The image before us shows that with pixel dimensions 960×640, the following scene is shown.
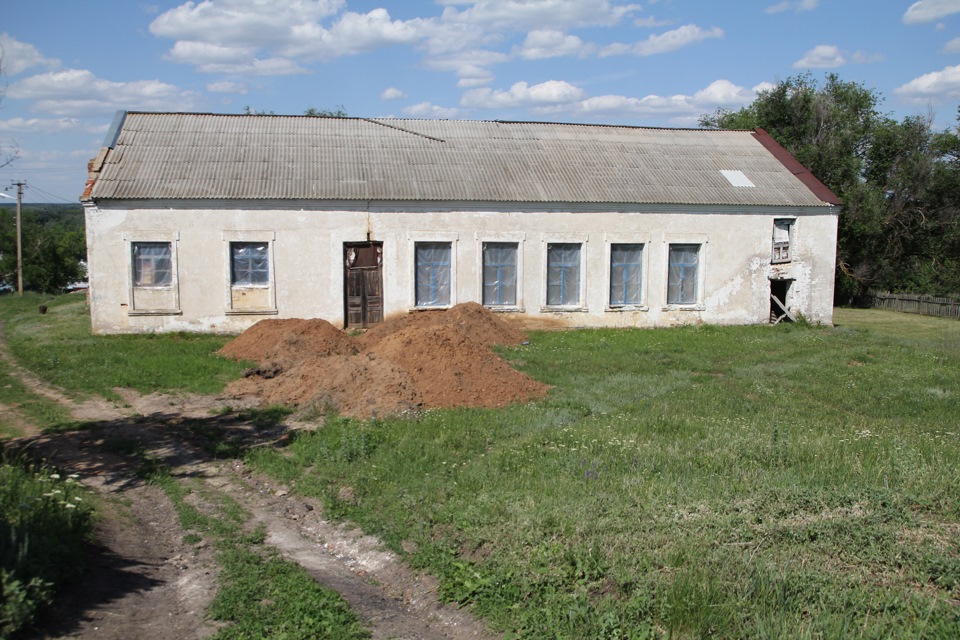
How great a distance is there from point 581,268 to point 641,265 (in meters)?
2.04

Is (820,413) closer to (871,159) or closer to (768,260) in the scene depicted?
(768,260)

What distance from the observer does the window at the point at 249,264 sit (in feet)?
→ 67.3

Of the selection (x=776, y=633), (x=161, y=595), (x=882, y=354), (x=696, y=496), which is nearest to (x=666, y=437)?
(x=696, y=496)

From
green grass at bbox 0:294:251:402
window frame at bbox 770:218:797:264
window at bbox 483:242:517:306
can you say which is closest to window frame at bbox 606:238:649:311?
window at bbox 483:242:517:306

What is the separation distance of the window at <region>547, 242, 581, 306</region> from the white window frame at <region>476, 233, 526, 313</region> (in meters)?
0.92

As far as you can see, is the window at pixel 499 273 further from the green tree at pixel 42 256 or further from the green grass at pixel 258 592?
the green tree at pixel 42 256

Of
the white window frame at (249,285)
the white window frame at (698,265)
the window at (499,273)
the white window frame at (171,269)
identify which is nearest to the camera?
the white window frame at (171,269)

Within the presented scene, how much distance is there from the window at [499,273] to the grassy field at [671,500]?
7.60 m

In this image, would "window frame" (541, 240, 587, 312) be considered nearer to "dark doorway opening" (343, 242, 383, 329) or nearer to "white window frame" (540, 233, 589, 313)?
"white window frame" (540, 233, 589, 313)

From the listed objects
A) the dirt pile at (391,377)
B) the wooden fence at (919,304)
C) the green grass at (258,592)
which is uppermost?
the wooden fence at (919,304)

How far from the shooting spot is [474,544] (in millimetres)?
6781

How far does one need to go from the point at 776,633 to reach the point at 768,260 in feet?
67.2

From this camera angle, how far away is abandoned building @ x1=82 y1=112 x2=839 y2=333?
20.2 metres

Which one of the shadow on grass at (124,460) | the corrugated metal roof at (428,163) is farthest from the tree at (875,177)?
the shadow on grass at (124,460)
